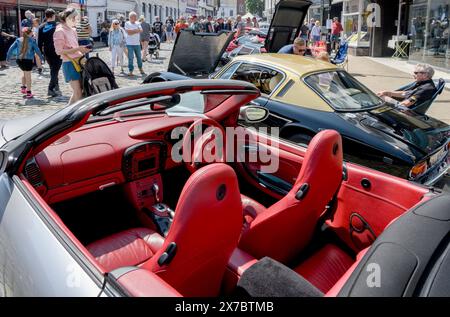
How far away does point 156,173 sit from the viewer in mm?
3221

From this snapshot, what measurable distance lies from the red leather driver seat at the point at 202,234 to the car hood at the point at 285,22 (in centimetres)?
852

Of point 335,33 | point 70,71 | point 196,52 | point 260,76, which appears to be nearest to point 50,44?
point 70,71

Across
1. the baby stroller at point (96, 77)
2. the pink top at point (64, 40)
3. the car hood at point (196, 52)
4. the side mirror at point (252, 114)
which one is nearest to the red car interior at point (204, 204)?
the side mirror at point (252, 114)

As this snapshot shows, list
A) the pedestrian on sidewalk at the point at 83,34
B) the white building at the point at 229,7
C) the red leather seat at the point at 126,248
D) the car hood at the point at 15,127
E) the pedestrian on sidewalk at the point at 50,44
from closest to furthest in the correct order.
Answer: the red leather seat at the point at 126,248 → the car hood at the point at 15,127 → the pedestrian on sidewalk at the point at 83,34 → the pedestrian on sidewalk at the point at 50,44 → the white building at the point at 229,7

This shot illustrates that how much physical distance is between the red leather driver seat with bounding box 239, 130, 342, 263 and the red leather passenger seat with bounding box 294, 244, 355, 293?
139mm

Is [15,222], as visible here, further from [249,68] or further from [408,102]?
[408,102]

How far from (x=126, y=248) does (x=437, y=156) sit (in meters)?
3.43

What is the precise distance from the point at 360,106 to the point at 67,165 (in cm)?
366

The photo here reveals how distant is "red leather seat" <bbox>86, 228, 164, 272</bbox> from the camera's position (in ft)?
8.29

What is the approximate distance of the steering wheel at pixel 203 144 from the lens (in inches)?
119

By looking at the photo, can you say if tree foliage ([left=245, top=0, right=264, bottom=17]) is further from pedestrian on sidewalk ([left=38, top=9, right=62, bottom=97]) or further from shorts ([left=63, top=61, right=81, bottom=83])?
shorts ([left=63, top=61, right=81, bottom=83])

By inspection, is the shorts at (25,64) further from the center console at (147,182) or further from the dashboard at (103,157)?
the center console at (147,182)

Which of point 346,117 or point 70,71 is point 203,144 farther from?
point 70,71

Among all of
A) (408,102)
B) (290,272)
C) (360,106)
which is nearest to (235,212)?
(290,272)
